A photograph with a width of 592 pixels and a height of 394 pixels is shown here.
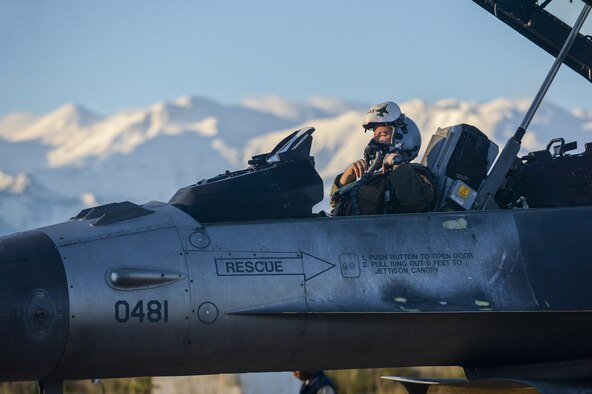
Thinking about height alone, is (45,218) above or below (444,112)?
below

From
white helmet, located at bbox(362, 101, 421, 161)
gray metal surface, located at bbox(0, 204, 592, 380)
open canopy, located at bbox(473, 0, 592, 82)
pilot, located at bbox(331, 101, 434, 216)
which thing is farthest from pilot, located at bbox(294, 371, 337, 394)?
open canopy, located at bbox(473, 0, 592, 82)

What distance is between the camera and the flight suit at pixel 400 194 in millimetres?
10758

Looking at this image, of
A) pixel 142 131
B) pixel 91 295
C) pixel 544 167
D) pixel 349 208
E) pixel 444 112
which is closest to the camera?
pixel 91 295

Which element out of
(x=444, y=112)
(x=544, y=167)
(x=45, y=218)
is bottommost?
(x=544, y=167)

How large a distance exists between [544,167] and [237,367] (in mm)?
3673

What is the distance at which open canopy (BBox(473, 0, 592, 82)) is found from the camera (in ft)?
42.4

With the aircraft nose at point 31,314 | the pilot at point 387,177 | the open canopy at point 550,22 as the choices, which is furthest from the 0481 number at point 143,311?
the open canopy at point 550,22

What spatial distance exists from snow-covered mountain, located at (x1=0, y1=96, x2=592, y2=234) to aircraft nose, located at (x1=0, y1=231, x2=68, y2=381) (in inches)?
989

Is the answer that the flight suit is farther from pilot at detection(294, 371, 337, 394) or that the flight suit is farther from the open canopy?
the open canopy

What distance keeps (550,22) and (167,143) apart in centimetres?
5740

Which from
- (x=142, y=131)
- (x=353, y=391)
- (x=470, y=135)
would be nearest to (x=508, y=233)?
(x=470, y=135)

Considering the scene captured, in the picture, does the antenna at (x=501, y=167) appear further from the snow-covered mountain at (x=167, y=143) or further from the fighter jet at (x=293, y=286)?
the snow-covered mountain at (x=167, y=143)

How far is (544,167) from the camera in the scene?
11.7 m

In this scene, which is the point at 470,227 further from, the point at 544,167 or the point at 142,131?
the point at 142,131
